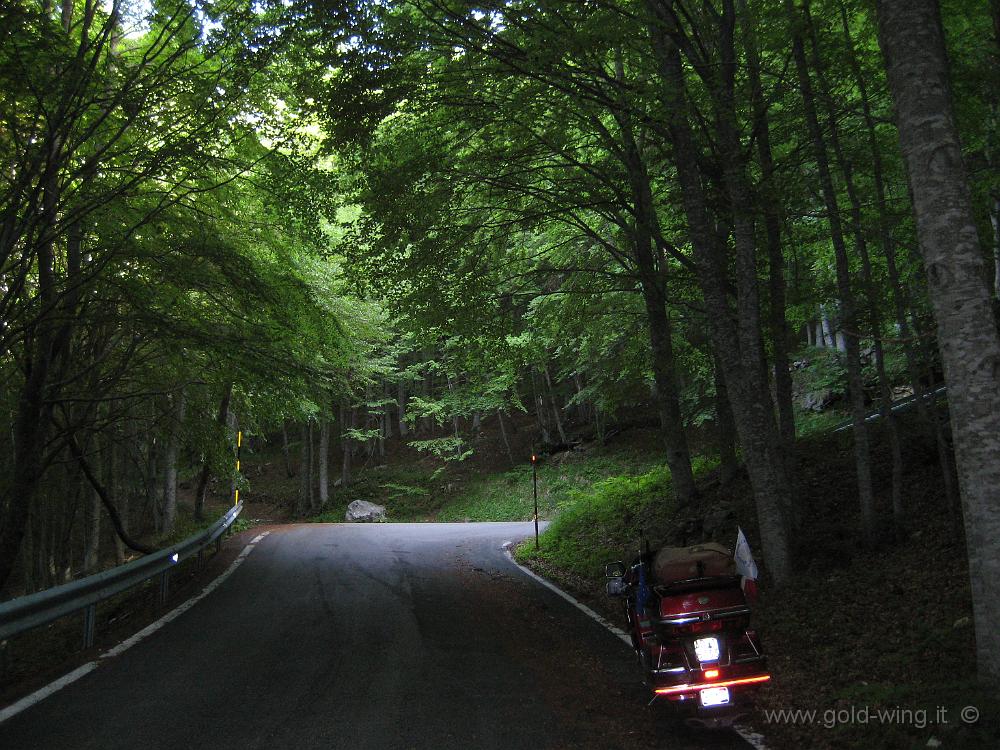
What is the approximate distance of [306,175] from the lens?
9969 mm

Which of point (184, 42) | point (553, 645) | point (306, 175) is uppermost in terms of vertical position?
point (184, 42)

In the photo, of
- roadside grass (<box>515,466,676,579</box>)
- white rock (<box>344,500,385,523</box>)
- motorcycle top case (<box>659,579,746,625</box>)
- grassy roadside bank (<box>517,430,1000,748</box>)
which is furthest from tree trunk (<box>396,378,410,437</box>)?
motorcycle top case (<box>659,579,746,625</box>)

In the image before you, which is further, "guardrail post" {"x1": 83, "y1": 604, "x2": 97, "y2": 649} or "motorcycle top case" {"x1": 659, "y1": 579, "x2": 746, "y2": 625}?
"guardrail post" {"x1": 83, "y1": 604, "x2": 97, "y2": 649}

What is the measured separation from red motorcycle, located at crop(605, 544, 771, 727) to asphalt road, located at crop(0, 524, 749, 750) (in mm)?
291

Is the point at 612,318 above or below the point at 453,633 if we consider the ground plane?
above

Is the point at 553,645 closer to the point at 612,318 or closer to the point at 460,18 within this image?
the point at 460,18

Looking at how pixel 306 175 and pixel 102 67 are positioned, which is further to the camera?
pixel 306 175

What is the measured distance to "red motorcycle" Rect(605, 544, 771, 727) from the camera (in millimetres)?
4363

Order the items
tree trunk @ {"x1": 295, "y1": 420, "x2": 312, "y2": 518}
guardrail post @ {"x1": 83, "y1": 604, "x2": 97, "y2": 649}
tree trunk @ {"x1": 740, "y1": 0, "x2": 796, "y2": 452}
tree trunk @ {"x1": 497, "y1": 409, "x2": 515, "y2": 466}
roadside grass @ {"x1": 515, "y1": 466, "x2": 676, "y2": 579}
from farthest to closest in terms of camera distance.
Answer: tree trunk @ {"x1": 497, "y1": 409, "x2": 515, "y2": 466}, tree trunk @ {"x1": 295, "y1": 420, "x2": 312, "y2": 518}, roadside grass @ {"x1": 515, "y1": 466, "x2": 676, "y2": 579}, tree trunk @ {"x1": 740, "y1": 0, "x2": 796, "y2": 452}, guardrail post @ {"x1": 83, "y1": 604, "x2": 97, "y2": 649}

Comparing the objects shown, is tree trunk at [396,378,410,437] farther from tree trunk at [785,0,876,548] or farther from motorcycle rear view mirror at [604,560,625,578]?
motorcycle rear view mirror at [604,560,625,578]

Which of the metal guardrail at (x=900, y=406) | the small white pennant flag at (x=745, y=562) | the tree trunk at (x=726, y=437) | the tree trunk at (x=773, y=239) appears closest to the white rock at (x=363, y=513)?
the tree trunk at (x=726, y=437)

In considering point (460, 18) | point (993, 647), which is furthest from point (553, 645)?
point (460, 18)

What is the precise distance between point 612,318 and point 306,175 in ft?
27.1

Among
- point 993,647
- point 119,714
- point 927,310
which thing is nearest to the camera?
point 993,647
